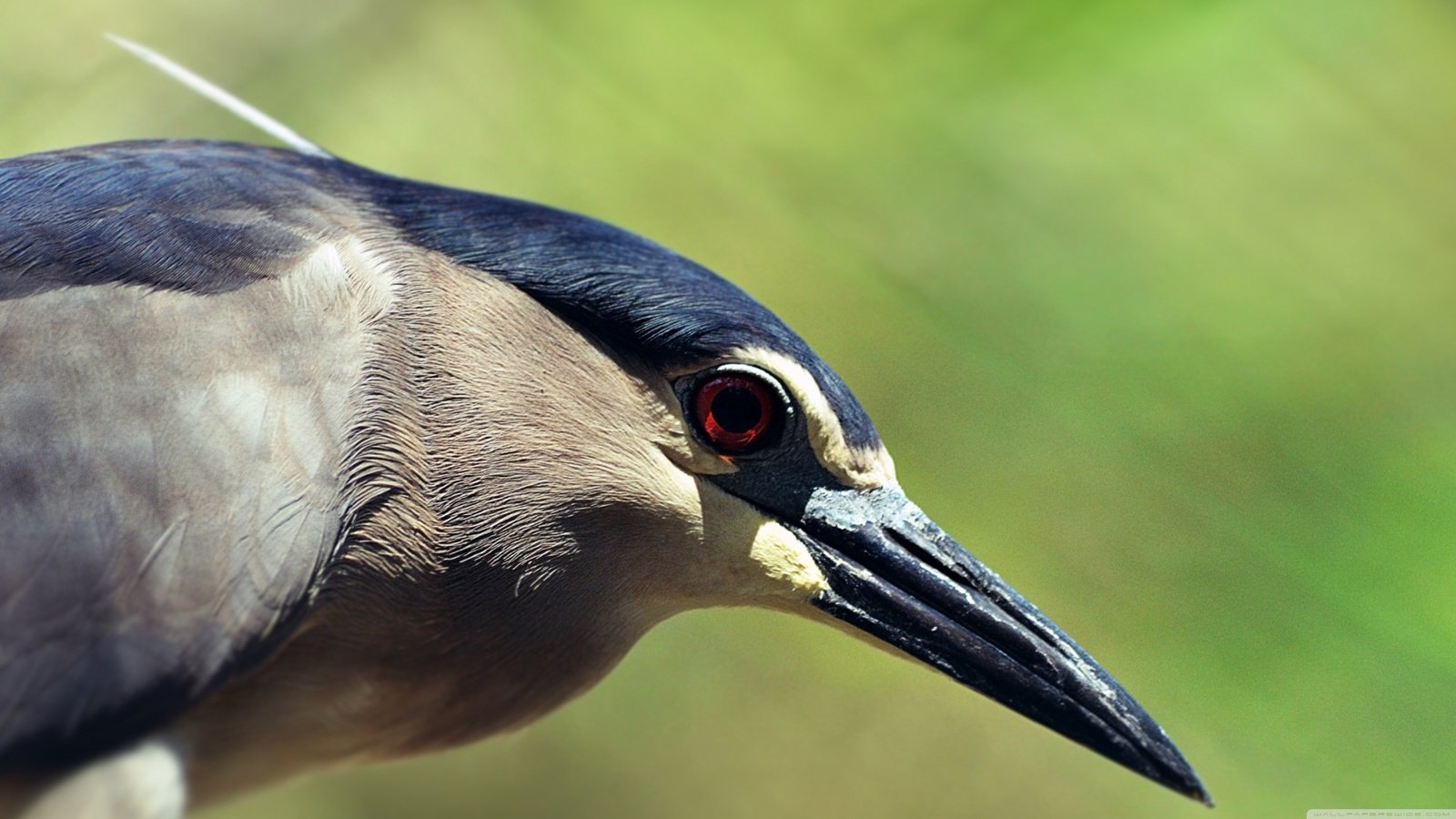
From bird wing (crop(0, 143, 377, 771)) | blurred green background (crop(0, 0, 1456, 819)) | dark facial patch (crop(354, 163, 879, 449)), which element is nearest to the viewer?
bird wing (crop(0, 143, 377, 771))

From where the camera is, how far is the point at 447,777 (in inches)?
98.7

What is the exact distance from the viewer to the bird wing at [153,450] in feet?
3.67

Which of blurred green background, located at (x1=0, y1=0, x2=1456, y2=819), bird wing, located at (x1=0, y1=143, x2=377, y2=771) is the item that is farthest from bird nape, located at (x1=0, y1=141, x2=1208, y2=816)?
blurred green background, located at (x1=0, y1=0, x2=1456, y2=819)

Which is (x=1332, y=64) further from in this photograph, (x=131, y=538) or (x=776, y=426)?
(x=131, y=538)

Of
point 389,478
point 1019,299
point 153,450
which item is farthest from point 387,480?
point 1019,299

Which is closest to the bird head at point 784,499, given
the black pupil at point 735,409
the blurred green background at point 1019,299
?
the black pupil at point 735,409

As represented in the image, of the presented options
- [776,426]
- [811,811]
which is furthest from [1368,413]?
[776,426]

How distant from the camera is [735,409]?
1330 millimetres

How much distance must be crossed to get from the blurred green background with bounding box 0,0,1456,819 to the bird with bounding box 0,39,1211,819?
3.65ft

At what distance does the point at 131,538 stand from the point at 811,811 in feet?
5.12

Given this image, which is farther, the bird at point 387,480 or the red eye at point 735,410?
the red eye at point 735,410

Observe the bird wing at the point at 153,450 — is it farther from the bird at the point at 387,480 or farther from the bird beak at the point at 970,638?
the bird beak at the point at 970,638

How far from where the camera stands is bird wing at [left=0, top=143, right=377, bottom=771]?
1.12 meters

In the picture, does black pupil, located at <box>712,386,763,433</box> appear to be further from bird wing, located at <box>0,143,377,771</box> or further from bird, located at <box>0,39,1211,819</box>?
bird wing, located at <box>0,143,377,771</box>
